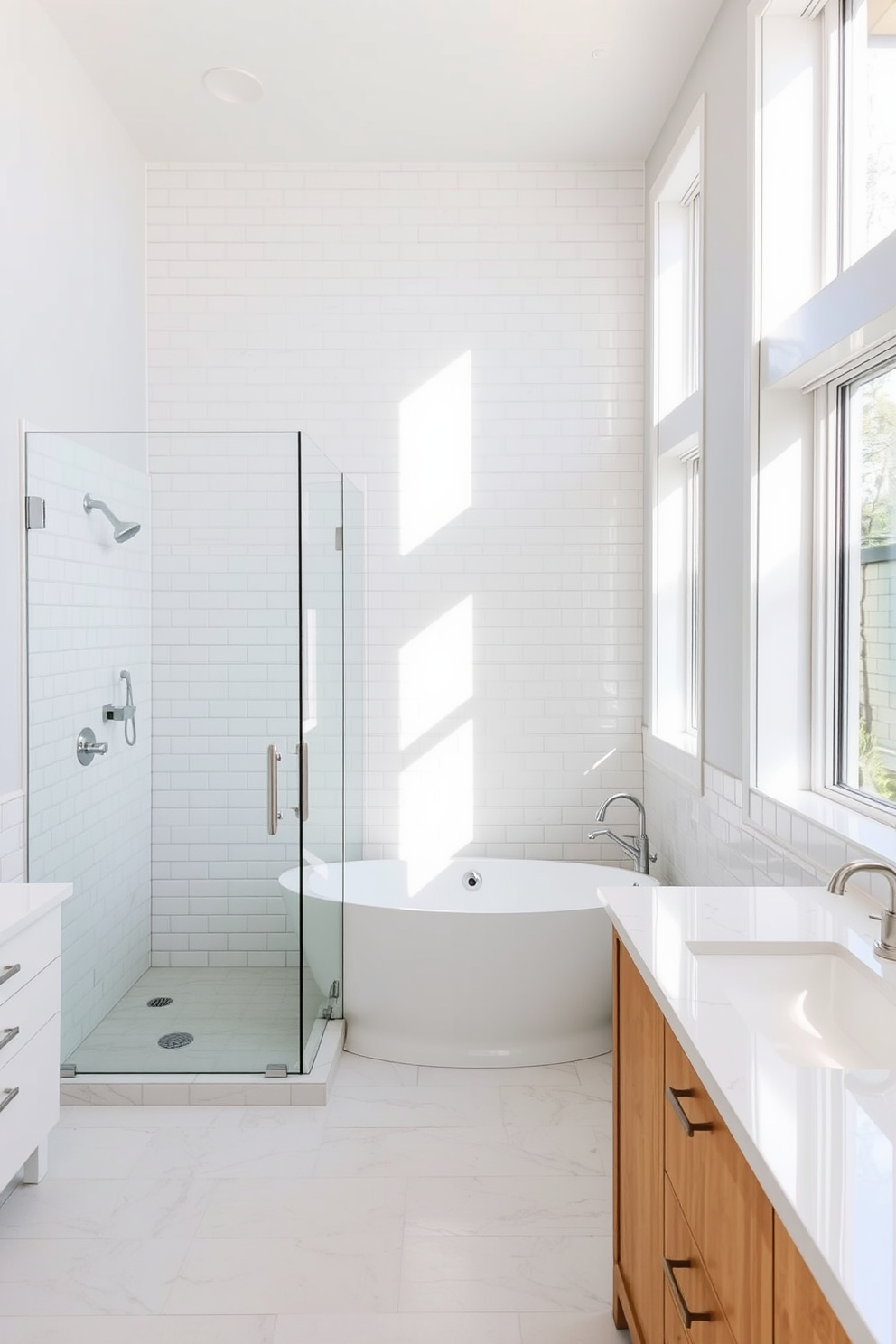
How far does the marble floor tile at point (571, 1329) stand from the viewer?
199 cm

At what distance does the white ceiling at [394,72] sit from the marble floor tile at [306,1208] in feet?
11.4

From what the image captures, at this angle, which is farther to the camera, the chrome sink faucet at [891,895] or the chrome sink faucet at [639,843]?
the chrome sink faucet at [639,843]

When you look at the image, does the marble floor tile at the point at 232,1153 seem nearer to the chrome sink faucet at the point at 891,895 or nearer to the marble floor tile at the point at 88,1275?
the marble floor tile at the point at 88,1275

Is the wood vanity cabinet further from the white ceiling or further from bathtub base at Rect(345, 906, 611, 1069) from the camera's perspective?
the white ceiling

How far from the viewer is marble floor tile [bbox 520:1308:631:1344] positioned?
6.54ft

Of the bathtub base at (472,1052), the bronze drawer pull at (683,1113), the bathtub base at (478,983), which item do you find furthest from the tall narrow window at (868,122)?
the bathtub base at (472,1052)

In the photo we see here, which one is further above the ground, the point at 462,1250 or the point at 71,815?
the point at 71,815

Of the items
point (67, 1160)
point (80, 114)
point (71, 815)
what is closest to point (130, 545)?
point (71, 815)

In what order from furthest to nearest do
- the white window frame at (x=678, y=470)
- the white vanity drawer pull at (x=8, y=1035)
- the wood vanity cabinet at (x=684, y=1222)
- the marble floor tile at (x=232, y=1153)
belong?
the white window frame at (x=678, y=470)
the marble floor tile at (x=232, y=1153)
the white vanity drawer pull at (x=8, y=1035)
the wood vanity cabinet at (x=684, y=1222)

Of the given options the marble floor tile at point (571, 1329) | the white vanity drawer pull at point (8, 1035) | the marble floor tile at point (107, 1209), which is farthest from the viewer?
the marble floor tile at point (107, 1209)

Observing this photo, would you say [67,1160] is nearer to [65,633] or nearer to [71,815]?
[71,815]

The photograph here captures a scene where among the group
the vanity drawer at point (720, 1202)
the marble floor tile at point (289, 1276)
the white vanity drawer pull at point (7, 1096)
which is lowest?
the marble floor tile at point (289, 1276)

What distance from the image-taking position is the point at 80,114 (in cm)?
336

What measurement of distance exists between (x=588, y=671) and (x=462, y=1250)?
7.89ft
